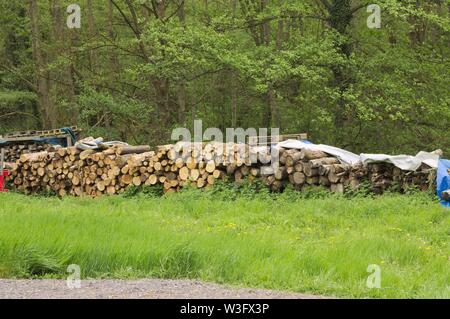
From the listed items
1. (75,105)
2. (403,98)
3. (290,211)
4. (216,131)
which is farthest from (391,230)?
(75,105)

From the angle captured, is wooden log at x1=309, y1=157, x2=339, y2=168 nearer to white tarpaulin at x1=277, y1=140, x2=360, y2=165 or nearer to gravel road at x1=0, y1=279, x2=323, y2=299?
white tarpaulin at x1=277, y1=140, x2=360, y2=165

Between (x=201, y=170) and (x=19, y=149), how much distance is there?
10693 mm

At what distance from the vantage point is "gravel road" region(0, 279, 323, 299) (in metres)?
6.65

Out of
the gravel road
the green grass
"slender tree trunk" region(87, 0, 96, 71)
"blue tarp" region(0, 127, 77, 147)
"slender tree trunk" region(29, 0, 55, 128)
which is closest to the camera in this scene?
the gravel road

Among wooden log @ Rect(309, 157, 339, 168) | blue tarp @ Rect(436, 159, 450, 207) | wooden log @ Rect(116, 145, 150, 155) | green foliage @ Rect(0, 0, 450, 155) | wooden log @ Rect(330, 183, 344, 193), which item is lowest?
wooden log @ Rect(330, 183, 344, 193)

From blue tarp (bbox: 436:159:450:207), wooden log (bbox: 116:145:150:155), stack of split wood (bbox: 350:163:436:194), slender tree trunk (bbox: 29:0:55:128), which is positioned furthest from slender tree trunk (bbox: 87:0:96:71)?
blue tarp (bbox: 436:159:450:207)

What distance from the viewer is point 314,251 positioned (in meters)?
8.96

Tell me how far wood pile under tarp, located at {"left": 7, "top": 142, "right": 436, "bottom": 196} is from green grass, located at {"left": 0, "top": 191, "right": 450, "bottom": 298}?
6.95ft

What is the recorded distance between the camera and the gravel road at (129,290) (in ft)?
21.8

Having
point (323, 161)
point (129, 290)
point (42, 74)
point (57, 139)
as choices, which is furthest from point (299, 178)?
point (42, 74)

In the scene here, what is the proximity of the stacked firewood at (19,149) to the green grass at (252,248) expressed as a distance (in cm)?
1189

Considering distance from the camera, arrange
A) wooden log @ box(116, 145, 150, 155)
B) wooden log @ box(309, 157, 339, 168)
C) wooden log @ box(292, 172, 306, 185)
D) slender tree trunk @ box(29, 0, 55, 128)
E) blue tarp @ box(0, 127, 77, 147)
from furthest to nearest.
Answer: slender tree trunk @ box(29, 0, 55, 128)
blue tarp @ box(0, 127, 77, 147)
wooden log @ box(116, 145, 150, 155)
wooden log @ box(292, 172, 306, 185)
wooden log @ box(309, 157, 339, 168)

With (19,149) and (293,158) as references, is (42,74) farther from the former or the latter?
(293,158)

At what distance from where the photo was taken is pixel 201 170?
16.1 m
